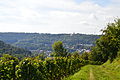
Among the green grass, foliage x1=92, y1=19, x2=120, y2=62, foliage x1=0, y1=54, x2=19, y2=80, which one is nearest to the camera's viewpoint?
foliage x1=0, y1=54, x2=19, y2=80

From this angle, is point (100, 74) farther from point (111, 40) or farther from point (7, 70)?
point (111, 40)

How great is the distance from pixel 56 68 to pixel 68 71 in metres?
10.5

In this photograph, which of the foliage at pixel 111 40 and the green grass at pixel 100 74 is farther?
the foliage at pixel 111 40

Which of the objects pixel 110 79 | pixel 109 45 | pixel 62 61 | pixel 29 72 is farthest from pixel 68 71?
pixel 109 45

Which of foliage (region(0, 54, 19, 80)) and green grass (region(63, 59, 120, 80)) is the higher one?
foliage (region(0, 54, 19, 80))

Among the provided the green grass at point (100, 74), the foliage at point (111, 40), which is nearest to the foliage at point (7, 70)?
the green grass at point (100, 74)

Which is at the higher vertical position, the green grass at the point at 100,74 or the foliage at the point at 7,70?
the foliage at the point at 7,70

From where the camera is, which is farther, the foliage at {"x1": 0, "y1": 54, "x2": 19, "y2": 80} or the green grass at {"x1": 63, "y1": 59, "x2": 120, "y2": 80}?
the green grass at {"x1": 63, "y1": 59, "x2": 120, "y2": 80}

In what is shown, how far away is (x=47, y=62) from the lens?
4100 centimetres

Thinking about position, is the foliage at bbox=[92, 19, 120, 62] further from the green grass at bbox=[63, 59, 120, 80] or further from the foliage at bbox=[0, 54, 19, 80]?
the foliage at bbox=[0, 54, 19, 80]

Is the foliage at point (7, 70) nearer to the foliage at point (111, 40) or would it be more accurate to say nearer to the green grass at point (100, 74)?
the green grass at point (100, 74)

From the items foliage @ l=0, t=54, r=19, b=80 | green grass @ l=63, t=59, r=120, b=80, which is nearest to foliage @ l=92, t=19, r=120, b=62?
green grass @ l=63, t=59, r=120, b=80

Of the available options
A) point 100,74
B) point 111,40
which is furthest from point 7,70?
point 111,40

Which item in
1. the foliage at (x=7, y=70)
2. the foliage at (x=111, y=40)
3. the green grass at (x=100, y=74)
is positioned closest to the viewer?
the foliage at (x=7, y=70)
